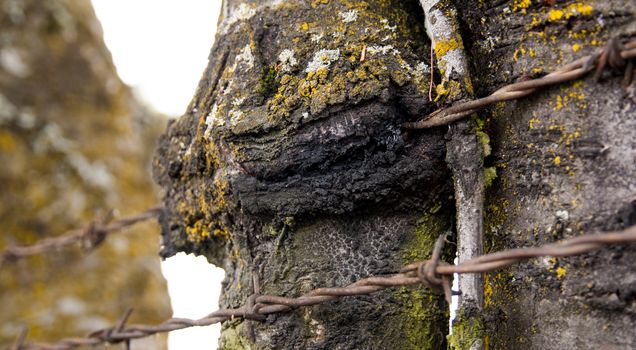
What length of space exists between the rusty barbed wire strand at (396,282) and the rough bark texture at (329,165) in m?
0.06

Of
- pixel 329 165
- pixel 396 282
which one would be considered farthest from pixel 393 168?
pixel 396 282

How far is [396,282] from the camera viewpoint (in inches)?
46.2

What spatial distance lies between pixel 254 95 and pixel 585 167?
0.67 m

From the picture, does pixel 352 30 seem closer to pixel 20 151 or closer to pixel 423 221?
pixel 423 221

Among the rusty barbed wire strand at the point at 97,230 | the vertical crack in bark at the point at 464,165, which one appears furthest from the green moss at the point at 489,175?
the rusty barbed wire strand at the point at 97,230

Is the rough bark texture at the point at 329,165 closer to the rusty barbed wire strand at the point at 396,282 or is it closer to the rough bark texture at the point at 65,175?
the rusty barbed wire strand at the point at 396,282

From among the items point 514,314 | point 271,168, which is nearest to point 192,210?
point 271,168

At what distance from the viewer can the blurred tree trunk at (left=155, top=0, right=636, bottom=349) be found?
113cm

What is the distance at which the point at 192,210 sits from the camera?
5.31ft

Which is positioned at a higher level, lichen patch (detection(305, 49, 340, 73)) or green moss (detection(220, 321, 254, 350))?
lichen patch (detection(305, 49, 340, 73))

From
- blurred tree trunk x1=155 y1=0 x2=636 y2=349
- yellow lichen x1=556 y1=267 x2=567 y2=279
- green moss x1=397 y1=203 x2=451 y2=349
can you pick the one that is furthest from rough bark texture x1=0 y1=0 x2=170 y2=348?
yellow lichen x1=556 y1=267 x2=567 y2=279

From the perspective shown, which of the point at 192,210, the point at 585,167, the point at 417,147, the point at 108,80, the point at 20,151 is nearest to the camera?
the point at 585,167

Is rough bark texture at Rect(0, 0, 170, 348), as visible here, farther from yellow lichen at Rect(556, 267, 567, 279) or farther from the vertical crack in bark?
yellow lichen at Rect(556, 267, 567, 279)

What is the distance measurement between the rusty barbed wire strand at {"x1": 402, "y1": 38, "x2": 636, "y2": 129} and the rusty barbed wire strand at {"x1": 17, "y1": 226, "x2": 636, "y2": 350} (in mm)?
239
